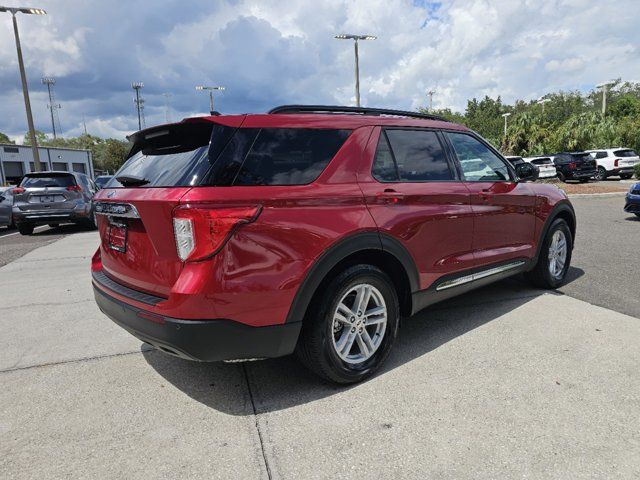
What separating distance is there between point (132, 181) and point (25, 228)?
10745 millimetres

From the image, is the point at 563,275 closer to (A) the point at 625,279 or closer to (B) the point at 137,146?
(A) the point at 625,279

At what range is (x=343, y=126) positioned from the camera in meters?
3.01

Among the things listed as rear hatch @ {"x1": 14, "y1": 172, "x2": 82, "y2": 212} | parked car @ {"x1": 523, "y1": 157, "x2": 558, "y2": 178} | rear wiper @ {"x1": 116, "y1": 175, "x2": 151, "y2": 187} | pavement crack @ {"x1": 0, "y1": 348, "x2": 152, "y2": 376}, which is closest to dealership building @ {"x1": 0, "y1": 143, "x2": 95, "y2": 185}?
rear hatch @ {"x1": 14, "y1": 172, "x2": 82, "y2": 212}

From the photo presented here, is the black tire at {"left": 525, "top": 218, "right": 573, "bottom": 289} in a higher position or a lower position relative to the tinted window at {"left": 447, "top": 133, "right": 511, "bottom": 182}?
lower

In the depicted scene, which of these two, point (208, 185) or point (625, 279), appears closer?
point (208, 185)

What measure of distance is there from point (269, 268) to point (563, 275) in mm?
4075

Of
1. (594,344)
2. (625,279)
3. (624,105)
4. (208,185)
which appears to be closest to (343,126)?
(208,185)

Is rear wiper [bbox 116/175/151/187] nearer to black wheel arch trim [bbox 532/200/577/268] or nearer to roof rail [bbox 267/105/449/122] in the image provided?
roof rail [bbox 267/105/449/122]

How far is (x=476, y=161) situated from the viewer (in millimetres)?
4098

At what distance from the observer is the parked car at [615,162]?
2433cm

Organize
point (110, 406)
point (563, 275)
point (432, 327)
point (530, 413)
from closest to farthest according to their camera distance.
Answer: point (530, 413), point (110, 406), point (432, 327), point (563, 275)

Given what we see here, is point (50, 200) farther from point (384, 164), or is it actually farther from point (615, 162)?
point (615, 162)

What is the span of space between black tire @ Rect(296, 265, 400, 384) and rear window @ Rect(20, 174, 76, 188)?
10620 mm

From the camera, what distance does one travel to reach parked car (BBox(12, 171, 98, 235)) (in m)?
11.0
